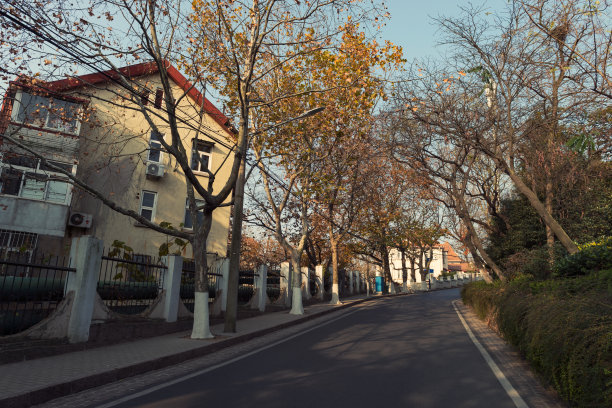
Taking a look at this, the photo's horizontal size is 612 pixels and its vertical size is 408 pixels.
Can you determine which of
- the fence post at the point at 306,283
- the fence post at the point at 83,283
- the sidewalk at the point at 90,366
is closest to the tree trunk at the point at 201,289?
the sidewalk at the point at 90,366

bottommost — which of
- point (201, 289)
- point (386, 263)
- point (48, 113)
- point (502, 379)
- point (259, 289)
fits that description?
point (502, 379)

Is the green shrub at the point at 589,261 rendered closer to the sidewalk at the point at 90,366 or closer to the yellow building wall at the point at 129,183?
the sidewalk at the point at 90,366

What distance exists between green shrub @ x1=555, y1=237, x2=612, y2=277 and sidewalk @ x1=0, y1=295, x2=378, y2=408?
896 cm

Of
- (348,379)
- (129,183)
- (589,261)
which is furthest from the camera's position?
(129,183)

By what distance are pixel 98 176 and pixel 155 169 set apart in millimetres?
2566

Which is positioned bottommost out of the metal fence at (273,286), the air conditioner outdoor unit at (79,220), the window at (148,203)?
the metal fence at (273,286)

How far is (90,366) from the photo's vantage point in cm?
613

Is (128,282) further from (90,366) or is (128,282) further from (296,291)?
(296,291)

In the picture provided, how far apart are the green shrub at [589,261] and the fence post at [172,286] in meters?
10.4

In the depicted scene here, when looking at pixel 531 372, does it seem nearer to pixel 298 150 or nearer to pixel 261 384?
pixel 261 384

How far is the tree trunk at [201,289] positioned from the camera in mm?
9477

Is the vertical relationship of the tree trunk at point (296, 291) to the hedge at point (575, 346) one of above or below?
above

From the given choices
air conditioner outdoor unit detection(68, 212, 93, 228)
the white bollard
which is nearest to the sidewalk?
the white bollard

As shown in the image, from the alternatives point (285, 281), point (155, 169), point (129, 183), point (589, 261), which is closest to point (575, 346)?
point (589, 261)
